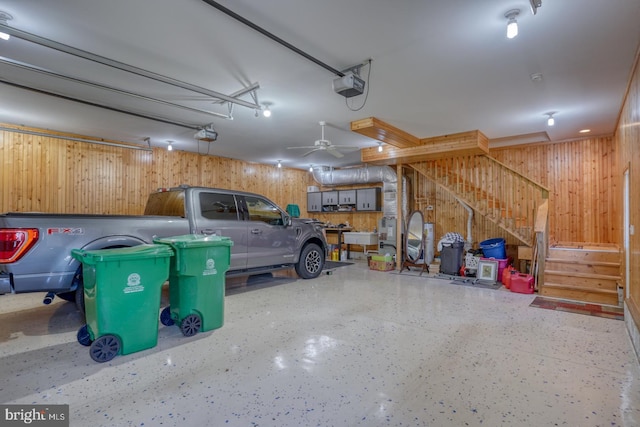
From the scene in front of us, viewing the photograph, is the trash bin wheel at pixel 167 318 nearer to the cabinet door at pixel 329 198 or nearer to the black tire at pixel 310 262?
the black tire at pixel 310 262

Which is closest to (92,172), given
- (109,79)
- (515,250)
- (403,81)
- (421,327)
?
(109,79)

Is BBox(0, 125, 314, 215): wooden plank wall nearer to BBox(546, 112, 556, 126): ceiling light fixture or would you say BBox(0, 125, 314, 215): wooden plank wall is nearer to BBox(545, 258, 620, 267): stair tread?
BBox(546, 112, 556, 126): ceiling light fixture

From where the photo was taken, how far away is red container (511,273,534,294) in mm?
5379

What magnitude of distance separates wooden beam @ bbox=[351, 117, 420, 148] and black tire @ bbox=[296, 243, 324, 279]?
2392 mm

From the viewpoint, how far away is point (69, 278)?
10.7 ft

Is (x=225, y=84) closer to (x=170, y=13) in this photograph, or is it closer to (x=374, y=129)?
(x=170, y=13)

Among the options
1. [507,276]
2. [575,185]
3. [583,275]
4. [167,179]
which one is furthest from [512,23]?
[167,179]

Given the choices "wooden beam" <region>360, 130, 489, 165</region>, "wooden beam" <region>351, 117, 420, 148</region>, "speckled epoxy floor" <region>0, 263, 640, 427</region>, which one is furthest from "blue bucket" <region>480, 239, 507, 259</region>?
"wooden beam" <region>351, 117, 420, 148</region>

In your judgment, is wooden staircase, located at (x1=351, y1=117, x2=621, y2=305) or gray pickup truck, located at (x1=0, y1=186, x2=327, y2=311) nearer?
gray pickup truck, located at (x1=0, y1=186, x2=327, y2=311)

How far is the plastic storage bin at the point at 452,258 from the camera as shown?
670 cm

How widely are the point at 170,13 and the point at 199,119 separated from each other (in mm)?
2985

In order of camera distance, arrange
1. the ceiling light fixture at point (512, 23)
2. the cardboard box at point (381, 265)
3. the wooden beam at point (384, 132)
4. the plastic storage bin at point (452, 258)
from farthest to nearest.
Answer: the cardboard box at point (381, 265)
the plastic storage bin at point (452, 258)
the wooden beam at point (384, 132)
the ceiling light fixture at point (512, 23)

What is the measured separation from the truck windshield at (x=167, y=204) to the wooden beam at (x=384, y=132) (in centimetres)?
303

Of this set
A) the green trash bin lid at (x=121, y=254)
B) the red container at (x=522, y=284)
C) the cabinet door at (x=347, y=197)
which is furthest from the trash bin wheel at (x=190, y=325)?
the cabinet door at (x=347, y=197)
